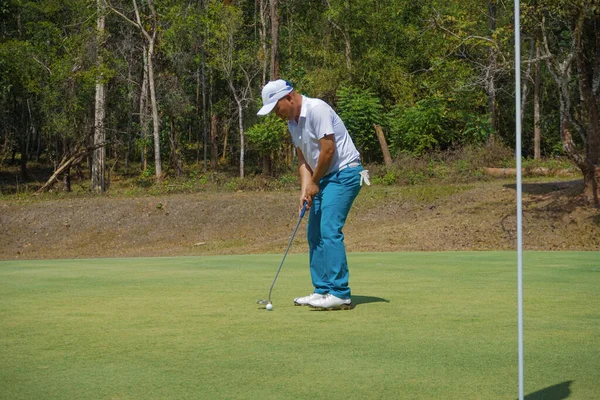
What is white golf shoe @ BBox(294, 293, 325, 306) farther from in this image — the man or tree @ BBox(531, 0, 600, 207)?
tree @ BBox(531, 0, 600, 207)


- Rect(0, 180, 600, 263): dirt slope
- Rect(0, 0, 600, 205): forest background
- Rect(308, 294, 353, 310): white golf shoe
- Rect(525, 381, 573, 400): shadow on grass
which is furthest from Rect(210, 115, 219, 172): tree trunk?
Rect(525, 381, 573, 400): shadow on grass

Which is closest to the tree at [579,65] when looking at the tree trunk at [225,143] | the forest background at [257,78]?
the forest background at [257,78]

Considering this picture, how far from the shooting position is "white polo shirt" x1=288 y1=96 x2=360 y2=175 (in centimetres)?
733

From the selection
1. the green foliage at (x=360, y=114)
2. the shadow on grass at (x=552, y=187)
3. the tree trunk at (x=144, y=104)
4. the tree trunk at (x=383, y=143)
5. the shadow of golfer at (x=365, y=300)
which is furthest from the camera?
the tree trunk at (x=144, y=104)

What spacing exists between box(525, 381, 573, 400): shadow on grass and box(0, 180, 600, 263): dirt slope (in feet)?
50.8

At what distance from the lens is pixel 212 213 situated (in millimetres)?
26375

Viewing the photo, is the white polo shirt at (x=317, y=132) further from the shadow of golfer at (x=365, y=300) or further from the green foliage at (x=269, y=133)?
the green foliage at (x=269, y=133)

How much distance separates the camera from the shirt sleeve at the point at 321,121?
288 inches

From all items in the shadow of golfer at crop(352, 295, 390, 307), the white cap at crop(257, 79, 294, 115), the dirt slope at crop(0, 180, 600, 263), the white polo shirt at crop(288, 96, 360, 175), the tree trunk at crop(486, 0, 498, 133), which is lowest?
the dirt slope at crop(0, 180, 600, 263)

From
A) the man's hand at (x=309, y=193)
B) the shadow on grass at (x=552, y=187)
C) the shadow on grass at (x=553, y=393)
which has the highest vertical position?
the man's hand at (x=309, y=193)

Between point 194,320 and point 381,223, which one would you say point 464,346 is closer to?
point 194,320

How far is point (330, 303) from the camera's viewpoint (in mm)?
7434

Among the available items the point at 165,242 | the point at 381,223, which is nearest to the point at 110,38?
→ the point at 165,242

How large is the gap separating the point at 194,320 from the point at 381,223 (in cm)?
1765
